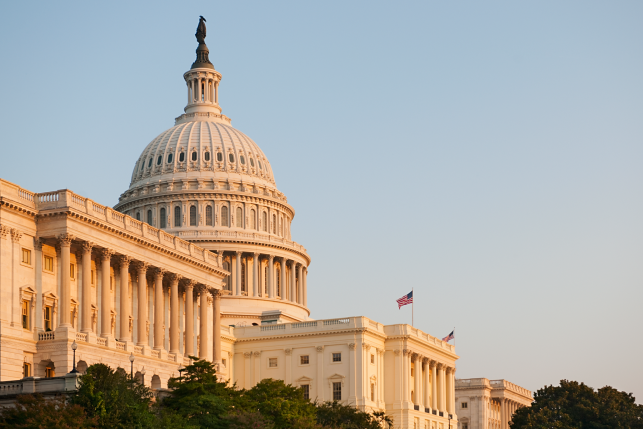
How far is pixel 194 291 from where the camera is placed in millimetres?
119000

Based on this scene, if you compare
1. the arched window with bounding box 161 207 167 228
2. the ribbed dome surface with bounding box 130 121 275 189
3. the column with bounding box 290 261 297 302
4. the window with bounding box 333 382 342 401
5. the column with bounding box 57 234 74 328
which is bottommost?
the window with bounding box 333 382 342 401

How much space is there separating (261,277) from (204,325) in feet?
171

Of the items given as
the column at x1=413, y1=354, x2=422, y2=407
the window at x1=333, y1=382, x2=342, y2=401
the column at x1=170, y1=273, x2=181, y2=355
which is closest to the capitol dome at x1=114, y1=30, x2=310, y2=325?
the column at x1=413, y1=354, x2=422, y2=407

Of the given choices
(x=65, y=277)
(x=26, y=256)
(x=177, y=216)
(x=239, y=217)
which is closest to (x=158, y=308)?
(x=65, y=277)

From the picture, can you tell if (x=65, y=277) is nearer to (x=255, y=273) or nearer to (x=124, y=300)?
(x=124, y=300)

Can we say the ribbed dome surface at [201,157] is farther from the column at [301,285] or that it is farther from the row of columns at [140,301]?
the row of columns at [140,301]

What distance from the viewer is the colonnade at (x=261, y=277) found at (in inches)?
6624

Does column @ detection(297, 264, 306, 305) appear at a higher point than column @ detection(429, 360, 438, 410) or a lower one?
higher

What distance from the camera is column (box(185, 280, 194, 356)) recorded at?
375 feet

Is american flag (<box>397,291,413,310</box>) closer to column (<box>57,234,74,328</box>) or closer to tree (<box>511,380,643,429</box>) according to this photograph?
tree (<box>511,380,643,429</box>)

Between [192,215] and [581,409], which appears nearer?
[581,409]

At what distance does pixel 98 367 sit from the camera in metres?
74.4

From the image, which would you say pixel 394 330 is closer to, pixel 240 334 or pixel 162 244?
pixel 240 334

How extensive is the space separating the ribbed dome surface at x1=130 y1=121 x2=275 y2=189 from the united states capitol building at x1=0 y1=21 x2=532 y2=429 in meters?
0.21
